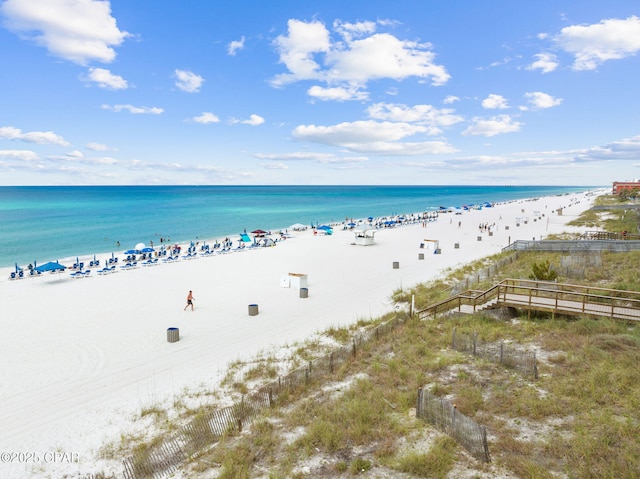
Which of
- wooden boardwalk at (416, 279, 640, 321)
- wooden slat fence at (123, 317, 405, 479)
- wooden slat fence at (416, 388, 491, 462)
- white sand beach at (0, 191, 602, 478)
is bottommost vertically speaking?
white sand beach at (0, 191, 602, 478)

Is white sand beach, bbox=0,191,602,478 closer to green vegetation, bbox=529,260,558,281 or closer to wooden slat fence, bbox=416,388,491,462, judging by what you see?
wooden slat fence, bbox=416,388,491,462

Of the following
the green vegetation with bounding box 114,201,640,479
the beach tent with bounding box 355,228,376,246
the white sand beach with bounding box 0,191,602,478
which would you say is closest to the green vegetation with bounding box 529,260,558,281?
the green vegetation with bounding box 114,201,640,479

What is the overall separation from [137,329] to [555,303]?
619 inches

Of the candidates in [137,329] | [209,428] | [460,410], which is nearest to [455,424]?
[460,410]

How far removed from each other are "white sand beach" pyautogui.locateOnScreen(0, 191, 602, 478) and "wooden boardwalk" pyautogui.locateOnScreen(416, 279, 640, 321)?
12.2ft

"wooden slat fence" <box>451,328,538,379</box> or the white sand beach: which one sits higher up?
"wooden slat fence" <box>451,328,538,379</box>

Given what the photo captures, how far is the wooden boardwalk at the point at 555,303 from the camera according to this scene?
489 inches

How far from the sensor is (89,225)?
209 ft

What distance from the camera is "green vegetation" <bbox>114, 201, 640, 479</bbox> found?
6.71 meters

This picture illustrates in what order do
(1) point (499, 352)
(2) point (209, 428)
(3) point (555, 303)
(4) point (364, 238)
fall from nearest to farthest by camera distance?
(2) point (209, 428)
(1) point (499, 352)
(3) point (555, 303)
(4) point (364, 238)

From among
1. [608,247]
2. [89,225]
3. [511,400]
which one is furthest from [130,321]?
[89,225]

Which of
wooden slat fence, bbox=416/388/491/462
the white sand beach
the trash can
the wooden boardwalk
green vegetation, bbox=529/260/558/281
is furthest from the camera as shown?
green vegetation, bbox=529/260/558/281

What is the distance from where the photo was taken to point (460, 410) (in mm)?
8352

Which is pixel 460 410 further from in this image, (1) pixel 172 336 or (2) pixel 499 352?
(1) pixel 172 336
